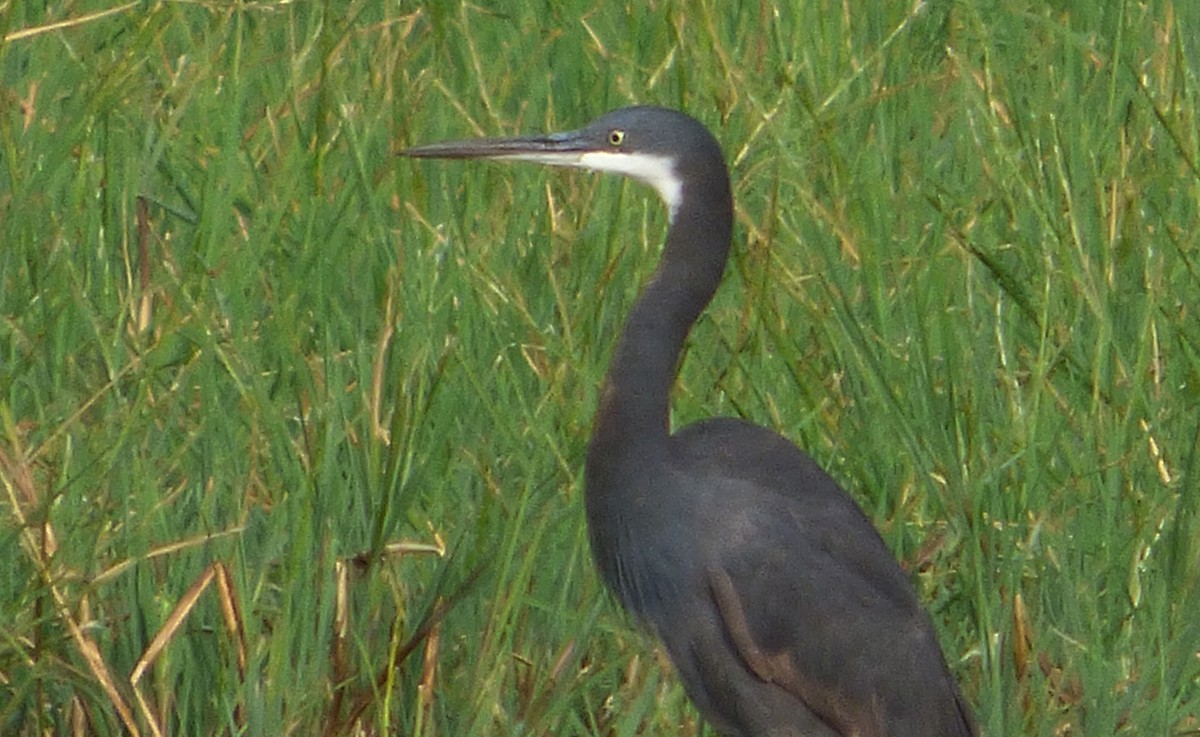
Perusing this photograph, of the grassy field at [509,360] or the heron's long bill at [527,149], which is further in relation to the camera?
the heron's long bill at [527,149]

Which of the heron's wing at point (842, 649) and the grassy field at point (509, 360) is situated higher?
the grassy field at point (509, 360)

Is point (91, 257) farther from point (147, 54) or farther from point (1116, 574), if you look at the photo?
point (1116, 574)

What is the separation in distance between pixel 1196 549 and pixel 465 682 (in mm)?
849

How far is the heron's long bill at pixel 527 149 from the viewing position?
2.97 meters

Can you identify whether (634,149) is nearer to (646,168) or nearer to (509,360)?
(646,168)

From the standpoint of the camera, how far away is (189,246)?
132 inches

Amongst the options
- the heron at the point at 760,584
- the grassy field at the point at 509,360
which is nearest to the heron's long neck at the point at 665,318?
the heron at the point at 760,584

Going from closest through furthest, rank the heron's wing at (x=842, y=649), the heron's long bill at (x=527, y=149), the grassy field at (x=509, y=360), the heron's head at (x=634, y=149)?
1. the grassy field at (x=509, y=360)
2. the heron's wing at (x=842, y=649)
3. the heron's head at (x=634, y=149)
4. the heron's long bill at (x=527, y=149)

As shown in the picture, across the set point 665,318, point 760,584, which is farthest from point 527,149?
point 760,584

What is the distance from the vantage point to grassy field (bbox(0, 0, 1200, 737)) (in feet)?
8.39

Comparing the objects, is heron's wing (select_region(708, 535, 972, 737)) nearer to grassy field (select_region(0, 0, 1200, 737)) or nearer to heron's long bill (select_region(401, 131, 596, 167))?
grassy field (select_region(0, 0, 1200, 737))

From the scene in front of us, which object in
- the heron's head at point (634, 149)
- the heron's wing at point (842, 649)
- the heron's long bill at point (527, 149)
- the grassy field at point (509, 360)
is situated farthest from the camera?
the heron's long bill at point (527, 149)

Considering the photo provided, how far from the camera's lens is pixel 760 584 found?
108 inches

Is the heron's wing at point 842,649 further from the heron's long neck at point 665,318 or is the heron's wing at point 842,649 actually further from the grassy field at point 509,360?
the heron's long neck at point 665,318
